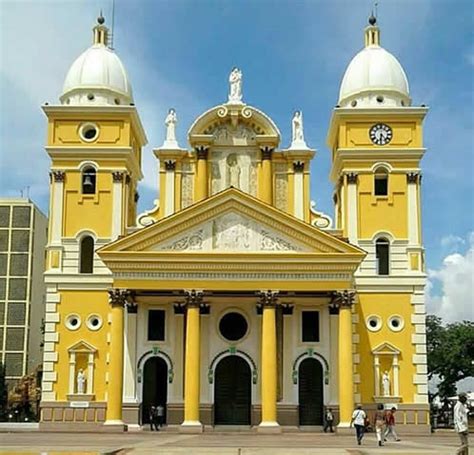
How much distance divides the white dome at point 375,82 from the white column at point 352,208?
450 centimetres

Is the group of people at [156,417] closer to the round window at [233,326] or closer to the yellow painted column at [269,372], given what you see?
the round window at [233,326]

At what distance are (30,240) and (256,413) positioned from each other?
67266 millimetres

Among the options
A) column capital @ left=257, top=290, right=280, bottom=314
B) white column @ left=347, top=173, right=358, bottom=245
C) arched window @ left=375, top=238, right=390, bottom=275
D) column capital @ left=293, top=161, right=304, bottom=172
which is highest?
column capital @ left=293, top=161, right=304, bottom=172

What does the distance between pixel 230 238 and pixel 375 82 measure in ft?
43.6

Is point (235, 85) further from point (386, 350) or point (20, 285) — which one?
point (20, 285)

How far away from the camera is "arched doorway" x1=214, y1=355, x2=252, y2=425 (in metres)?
48.8

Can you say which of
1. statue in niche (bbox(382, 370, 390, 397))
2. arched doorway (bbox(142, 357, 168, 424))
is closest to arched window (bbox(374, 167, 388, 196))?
statue in niche (bbox(382, 370, 390, 397))

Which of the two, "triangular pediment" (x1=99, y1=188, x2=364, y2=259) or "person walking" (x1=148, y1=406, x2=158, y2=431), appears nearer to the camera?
"triangular pediment" (x1=99, y1=188, x2=364, y2=259)

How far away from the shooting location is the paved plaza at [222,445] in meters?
29.9

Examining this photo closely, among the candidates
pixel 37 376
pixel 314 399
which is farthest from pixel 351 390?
pixel 37 376

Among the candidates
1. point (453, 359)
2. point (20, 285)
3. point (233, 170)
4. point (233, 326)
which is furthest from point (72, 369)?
point (20, 285)

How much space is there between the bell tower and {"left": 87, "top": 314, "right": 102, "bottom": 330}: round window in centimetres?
5

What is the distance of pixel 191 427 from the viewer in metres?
44.9

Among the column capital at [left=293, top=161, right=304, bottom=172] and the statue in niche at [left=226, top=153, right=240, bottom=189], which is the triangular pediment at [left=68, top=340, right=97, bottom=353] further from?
the column capital at [left=293, top=161, right=304, bottom=172]
